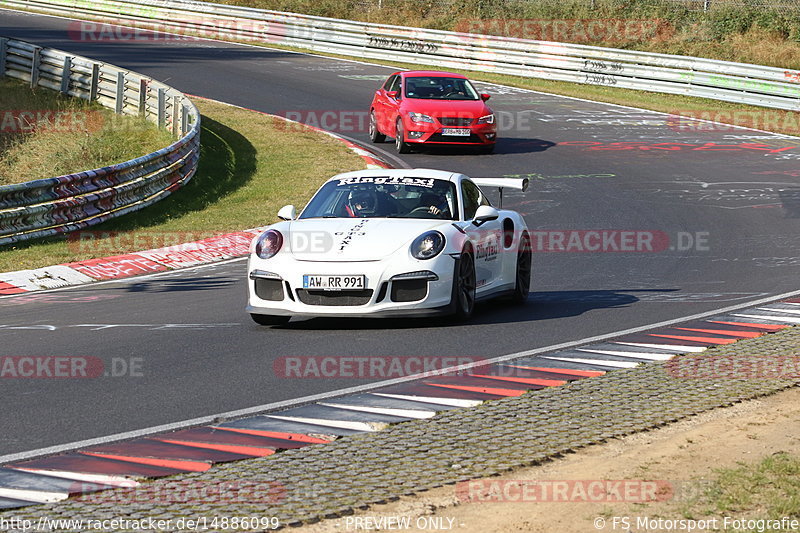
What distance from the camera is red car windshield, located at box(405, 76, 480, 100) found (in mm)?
25234

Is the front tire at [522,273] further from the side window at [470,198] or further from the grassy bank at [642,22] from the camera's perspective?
the grassy bank at [642,22]

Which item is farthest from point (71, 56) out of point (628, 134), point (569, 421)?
point (569, 421)

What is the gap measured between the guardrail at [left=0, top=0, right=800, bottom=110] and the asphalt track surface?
2.99 m

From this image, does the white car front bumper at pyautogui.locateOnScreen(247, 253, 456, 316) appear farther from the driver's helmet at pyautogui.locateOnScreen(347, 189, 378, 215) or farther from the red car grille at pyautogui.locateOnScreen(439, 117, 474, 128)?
the red car grille at pyautogui.locateOnScreen(439, 117, 474, 128)

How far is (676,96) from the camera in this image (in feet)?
111

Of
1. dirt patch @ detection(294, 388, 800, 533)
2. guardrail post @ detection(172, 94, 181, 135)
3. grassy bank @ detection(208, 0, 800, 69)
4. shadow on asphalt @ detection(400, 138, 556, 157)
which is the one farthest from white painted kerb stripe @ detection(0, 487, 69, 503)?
grassy bank @ detection(208, 0, 800, 69)

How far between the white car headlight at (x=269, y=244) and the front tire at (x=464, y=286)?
1544 millimetres

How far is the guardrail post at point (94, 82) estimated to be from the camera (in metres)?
30.2

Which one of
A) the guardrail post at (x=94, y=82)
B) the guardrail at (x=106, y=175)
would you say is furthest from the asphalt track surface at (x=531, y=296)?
the guardrail post at (x=94, y=82)

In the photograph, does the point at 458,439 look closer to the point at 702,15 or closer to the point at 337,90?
the point at 337,90

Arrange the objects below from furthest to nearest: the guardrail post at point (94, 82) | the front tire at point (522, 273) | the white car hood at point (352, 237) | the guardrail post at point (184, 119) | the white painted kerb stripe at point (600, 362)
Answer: the guardrail post at point (94, 82) < the guardrail post at point (184, 119) < the front tire at point (522, 273) < the white car hood at point (352, 237) < the white painted kerb stripe at point (600, 362)

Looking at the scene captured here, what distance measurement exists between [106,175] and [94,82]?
12987 mm

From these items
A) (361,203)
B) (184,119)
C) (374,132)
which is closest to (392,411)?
(361,203)

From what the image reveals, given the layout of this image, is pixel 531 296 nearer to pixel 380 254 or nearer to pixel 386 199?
pixel 386 199
